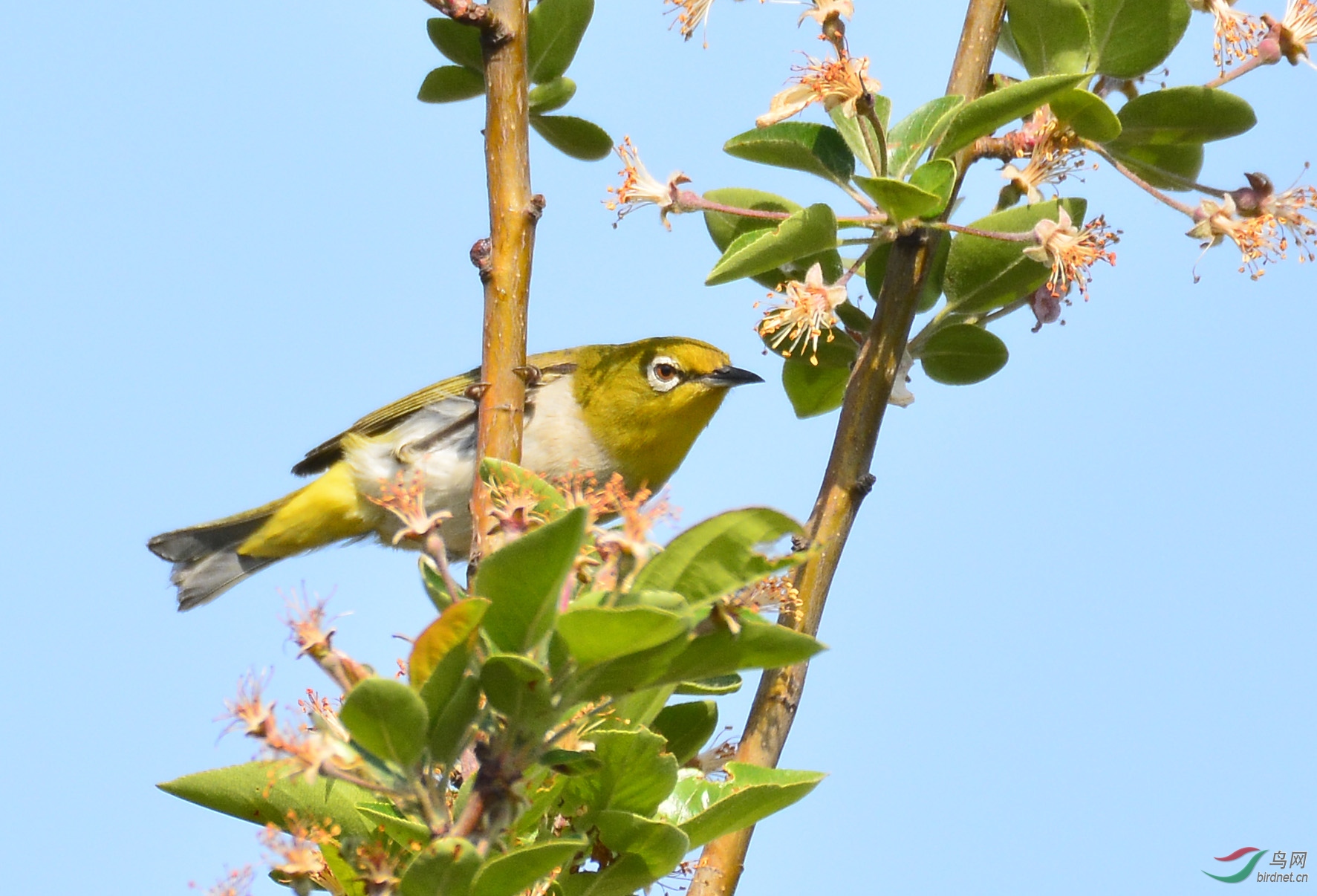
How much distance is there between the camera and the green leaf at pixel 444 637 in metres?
1.54

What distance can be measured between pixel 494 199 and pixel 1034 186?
1.12m

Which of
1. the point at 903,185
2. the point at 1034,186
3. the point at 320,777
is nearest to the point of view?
the point at 320,777

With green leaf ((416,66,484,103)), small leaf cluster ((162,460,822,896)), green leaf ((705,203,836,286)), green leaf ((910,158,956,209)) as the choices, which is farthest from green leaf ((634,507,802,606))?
green leaf ((416,66,484,103))

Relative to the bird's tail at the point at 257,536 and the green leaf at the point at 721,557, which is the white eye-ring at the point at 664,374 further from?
the green leaf at the point at 721,557

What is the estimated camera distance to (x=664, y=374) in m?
6.54

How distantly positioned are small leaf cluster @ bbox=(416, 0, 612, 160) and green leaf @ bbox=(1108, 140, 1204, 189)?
1.24 m

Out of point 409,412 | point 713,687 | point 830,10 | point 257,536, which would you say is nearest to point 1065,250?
point 830,10

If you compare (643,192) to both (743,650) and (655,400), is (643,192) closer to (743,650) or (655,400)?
(743,650)

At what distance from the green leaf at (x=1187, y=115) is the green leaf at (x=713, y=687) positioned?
143 cm

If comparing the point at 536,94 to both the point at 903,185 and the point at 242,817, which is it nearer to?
the point at 903,185

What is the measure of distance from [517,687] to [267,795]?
0.63 m

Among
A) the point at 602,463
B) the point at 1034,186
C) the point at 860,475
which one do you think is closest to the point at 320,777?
the point at 860,475

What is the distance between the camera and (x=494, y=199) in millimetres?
2697

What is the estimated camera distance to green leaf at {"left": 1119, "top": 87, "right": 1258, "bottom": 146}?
2613 millimetres
